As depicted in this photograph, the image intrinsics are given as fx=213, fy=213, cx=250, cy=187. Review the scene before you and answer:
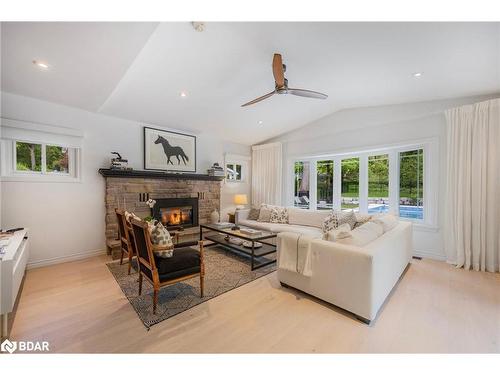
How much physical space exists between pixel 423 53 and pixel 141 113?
4212 millimetres

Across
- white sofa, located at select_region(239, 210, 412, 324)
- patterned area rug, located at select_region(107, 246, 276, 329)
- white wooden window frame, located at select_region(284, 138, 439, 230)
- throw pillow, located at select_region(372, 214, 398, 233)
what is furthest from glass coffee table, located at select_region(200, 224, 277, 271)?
white wooden window frame, located at select_region(284, 138, 439, 230)

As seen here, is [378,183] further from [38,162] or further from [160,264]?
[38,162]

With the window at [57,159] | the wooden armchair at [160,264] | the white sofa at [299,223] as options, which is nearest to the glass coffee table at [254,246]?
the white sofa at [299,223]

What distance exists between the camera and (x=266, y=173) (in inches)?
235

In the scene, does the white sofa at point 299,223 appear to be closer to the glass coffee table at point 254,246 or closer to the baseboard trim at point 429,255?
the glass coffee table at point 254,246

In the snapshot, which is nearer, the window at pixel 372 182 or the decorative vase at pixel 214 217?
the window at pixel 372 182

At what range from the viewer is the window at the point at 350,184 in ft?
15.6

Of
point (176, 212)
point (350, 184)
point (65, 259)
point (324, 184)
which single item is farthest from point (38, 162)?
point (350, 184)

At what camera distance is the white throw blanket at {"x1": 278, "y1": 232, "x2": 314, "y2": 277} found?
7.52 ft

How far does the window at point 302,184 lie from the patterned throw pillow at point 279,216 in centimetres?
96

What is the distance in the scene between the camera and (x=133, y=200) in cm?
408

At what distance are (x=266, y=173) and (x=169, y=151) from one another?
2611 mm

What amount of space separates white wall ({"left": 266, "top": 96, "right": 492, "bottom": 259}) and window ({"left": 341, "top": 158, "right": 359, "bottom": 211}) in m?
0.36
